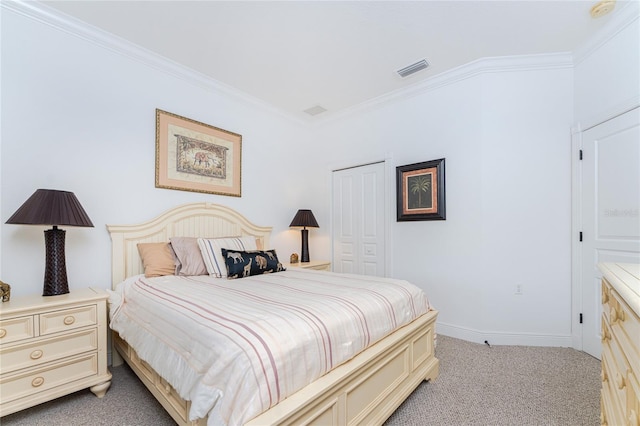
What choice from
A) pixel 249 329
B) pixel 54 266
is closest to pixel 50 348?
pixel 54 266

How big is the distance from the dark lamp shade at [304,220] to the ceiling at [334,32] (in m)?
1.70

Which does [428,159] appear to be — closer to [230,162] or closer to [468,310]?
[468,310]

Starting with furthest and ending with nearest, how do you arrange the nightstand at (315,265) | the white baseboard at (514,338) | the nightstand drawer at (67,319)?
the nightstand at (315,265) < the white baseboard at (514,338) < the nightstand drawer at (67,319)

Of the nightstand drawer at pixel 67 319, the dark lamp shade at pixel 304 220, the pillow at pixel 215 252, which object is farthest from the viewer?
the dark lamp shade at pixel 304 220

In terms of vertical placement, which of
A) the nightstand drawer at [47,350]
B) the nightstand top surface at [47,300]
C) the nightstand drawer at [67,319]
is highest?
the nightstand top surface at [47,300]

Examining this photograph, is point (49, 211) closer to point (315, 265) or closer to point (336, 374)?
point (336, 374)

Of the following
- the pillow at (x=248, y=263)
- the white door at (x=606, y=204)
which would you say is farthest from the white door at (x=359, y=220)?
the white door at (x=606, y=204)

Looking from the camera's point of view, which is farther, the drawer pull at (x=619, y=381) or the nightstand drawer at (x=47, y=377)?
the nightstand drawer at (x=47, y=377)

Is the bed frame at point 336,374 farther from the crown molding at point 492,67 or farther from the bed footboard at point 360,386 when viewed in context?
the crown molding at point 492,67

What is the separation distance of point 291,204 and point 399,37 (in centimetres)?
249

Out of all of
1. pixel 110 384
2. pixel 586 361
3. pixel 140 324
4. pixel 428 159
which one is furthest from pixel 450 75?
pixel 110 384

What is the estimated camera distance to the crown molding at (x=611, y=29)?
7.23ft

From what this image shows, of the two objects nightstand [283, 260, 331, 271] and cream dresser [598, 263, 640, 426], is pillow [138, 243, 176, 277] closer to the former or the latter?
nightstand [283, 260, 331, 271]

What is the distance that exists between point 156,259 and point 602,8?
13.5 feet
